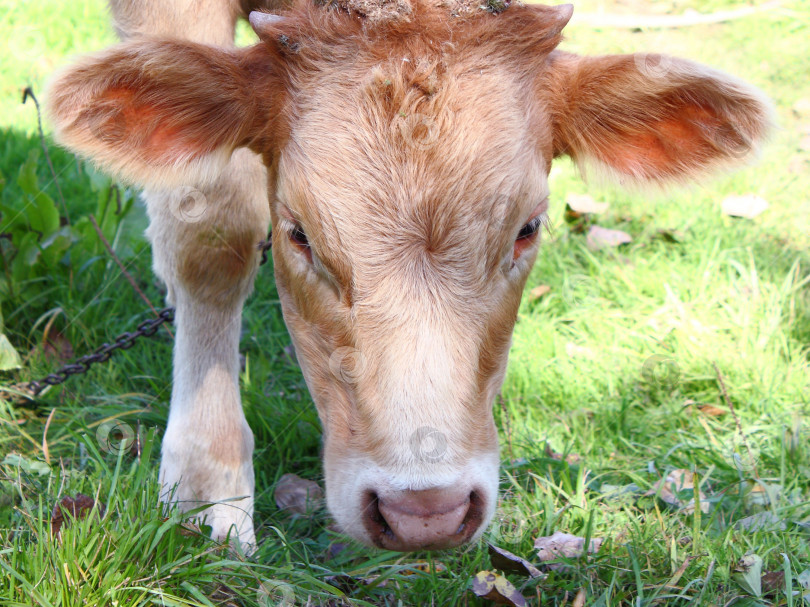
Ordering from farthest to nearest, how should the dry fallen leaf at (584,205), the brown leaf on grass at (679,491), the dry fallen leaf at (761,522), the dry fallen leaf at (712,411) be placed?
the dry fallen leaf at (584,205)
the dry fallen leaf at (712,411)
the brown leaf on grass at (679,491)
the dry fallen leaf at (761,522)

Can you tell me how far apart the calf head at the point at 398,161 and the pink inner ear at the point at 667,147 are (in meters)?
0.02

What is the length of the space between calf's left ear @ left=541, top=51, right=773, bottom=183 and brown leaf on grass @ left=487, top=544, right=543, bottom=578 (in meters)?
1.32

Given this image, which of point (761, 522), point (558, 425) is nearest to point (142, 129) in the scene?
point (558, 425)

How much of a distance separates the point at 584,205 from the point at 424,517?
3.34 m

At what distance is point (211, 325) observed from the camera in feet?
10.5

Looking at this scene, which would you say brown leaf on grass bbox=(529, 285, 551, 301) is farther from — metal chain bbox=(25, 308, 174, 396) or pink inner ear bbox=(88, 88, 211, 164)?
pink inner ear bbox=(88, 88, 211, 164)

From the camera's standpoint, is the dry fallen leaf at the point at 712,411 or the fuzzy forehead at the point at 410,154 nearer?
the fuzzy forehead at the point at 410,154

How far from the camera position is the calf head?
213 cm

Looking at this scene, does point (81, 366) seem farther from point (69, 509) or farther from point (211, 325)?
point (69, 509)

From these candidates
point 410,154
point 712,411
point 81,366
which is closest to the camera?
point 410,154

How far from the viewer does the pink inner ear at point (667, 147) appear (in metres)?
2.71

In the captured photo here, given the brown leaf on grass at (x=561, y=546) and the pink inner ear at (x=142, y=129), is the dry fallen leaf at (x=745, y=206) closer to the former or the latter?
the brown leaf on grass at (x=561, y=546)

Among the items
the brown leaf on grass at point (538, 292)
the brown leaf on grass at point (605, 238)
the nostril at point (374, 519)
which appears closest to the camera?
the nostril at point (374, 519)

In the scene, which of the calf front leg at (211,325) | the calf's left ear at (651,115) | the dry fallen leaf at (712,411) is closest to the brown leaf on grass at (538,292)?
the dry fallen leaf at (712,411)
